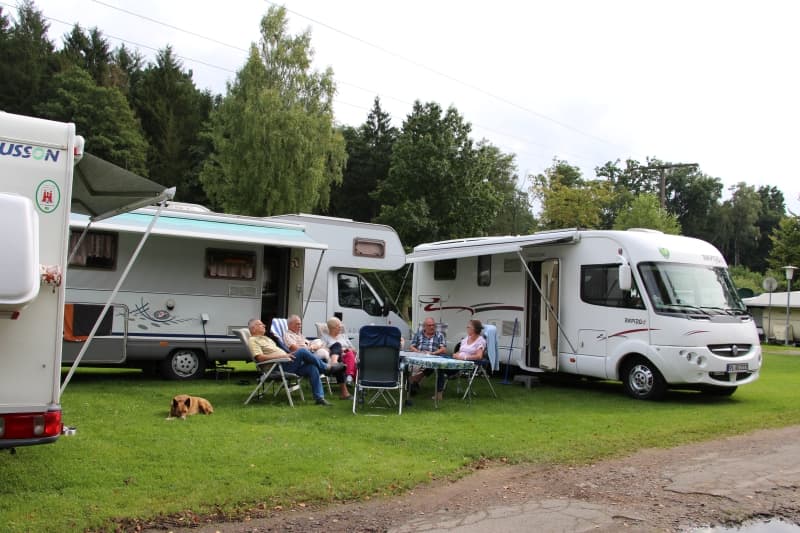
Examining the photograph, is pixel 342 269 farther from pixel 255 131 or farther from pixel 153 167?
pixel 153 167

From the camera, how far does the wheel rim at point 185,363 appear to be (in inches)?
431

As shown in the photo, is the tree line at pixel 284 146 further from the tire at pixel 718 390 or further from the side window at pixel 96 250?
the side window at pixel 96 250

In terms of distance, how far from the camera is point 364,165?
143ft

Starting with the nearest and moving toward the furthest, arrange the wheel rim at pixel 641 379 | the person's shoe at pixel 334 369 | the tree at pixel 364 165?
the person's shoe at pixel 334 369 → the wheel rim at pixel 641 379 → the tree at pixel 364 165

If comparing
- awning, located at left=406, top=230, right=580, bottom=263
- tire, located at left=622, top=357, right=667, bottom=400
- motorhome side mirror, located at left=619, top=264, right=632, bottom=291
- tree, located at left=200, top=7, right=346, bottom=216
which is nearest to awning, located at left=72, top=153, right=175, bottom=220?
awning, located at left=406, top=230, right=580, bottom=263

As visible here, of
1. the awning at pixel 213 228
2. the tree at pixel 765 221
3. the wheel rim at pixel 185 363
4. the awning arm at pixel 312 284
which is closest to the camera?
the awning at pixel 213 228

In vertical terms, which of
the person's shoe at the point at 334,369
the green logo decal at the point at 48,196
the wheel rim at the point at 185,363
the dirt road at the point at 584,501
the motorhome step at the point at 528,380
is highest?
the green logo decal at the point at 48,196

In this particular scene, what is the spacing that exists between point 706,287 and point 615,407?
239 cm

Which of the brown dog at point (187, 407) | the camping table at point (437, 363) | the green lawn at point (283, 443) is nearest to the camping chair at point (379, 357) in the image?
the camping table at point (437, 363)

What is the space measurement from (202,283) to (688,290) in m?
7.37

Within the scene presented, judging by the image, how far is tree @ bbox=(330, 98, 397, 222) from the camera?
142ft

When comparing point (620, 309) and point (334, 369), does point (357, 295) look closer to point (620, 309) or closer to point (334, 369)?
point (334, 369)

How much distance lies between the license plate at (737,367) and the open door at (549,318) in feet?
8.57

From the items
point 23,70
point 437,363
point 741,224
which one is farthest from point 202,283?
point 741,224
